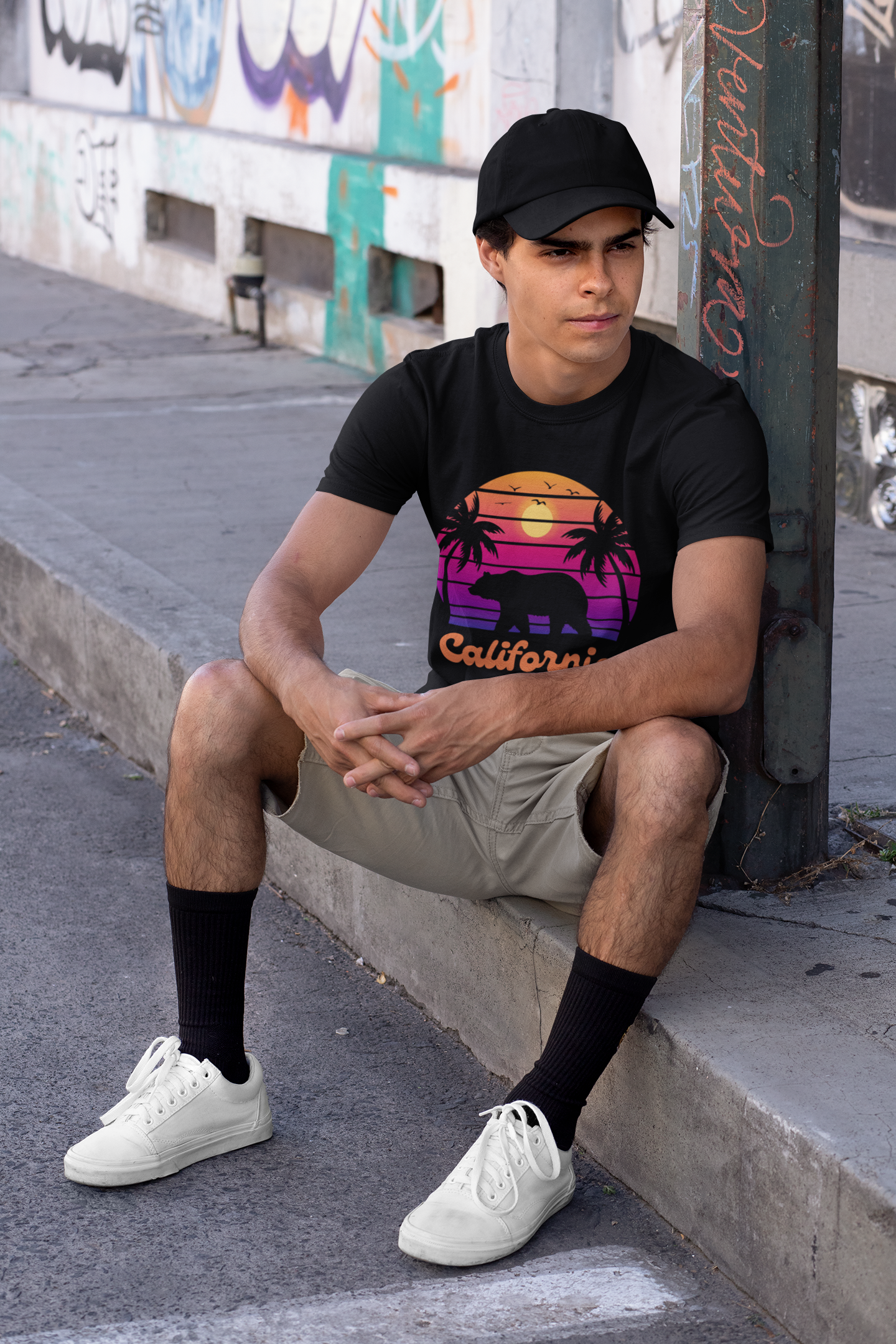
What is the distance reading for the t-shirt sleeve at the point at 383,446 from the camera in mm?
2812

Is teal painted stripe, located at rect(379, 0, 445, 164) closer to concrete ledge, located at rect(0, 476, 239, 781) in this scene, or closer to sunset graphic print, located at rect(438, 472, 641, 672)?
concrete ledge, located at rect(0, 476, 239, 781)

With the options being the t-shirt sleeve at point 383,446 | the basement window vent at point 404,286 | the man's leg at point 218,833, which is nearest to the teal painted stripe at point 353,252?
the basement window vent at point 404,286

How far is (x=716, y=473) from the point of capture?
2.58m

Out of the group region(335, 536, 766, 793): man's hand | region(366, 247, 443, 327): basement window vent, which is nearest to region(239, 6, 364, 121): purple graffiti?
region(366, 247, 443, 327): basement window vent

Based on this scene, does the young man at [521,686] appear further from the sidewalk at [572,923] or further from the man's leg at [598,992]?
the sidewalk at [572,923]

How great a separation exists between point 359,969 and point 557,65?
5137 mm

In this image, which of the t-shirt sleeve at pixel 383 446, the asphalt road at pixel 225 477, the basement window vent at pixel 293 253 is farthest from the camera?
the basement window vent at pixel 293 253

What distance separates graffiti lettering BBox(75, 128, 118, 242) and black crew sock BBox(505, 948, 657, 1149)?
37.0 ft

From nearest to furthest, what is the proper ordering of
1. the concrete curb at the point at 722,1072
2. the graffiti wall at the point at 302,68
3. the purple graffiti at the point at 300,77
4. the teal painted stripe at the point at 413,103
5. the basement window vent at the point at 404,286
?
the concrete curb at the point at 722,1072, the graffiti wall at the point at 302,68, the teal painted stripe at the point at 413,103, the basement window vent at the point at 404,286, the purple graffiti at the point at 300,77

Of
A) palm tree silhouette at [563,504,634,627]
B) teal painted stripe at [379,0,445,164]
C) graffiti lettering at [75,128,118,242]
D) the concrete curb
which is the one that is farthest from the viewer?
graffiti lettering at [75,128,118,242]

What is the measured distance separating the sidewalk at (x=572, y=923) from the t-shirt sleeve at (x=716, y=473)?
26.2 inches

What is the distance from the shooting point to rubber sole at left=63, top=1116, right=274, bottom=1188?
2.56 metres

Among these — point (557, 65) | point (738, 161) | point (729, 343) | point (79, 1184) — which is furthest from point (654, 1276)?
point (557, 65)

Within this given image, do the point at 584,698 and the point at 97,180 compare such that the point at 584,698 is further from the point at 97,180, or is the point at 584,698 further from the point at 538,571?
the point at 97,180
